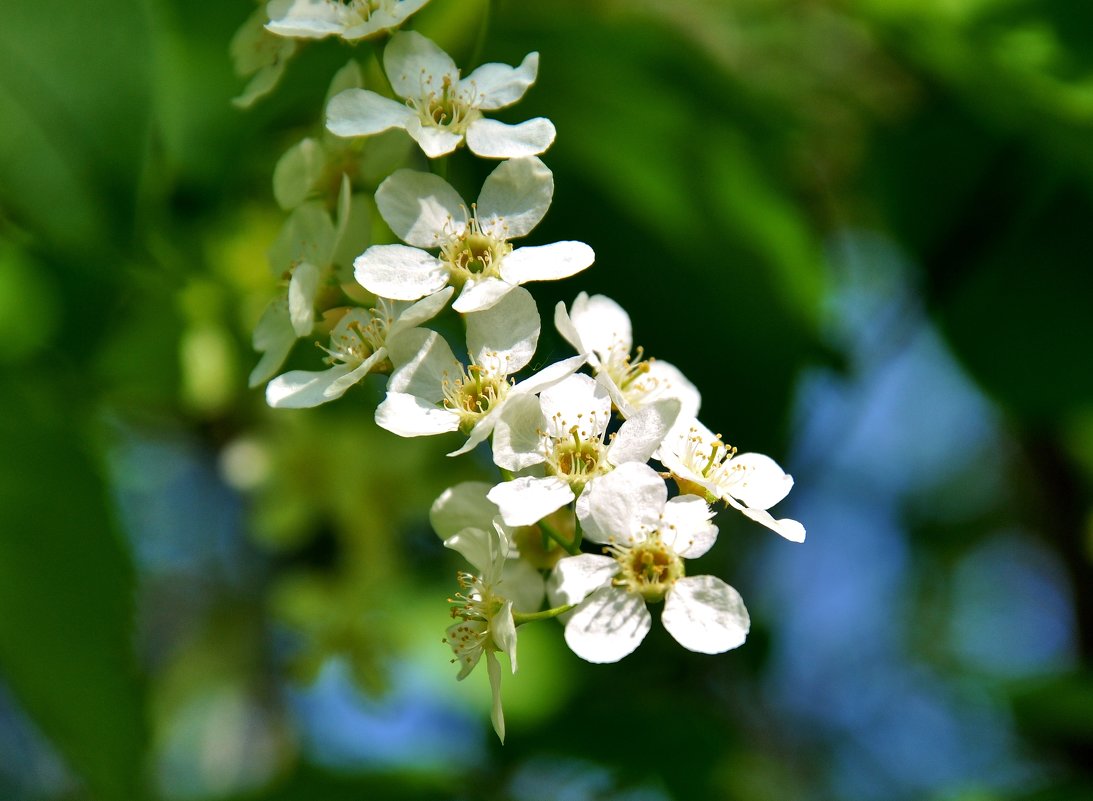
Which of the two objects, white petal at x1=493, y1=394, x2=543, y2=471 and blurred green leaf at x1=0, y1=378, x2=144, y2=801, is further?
blurred green leaf at x1=0, y1=378, x2=144, y2=801

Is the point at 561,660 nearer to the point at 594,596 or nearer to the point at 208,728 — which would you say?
the point at 594,596

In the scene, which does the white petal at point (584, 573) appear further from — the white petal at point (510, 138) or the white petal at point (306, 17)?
the white petal at point (306, 17)

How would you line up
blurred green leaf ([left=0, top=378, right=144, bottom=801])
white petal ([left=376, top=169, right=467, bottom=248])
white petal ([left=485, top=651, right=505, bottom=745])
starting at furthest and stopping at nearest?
blurred green leaf ([left=0, top=378, right=144, bottom=801]), white petal ([left=376, top=169, right=467, bottom=248]), white petal ([left=485, top=651, right=505, bottom=745])

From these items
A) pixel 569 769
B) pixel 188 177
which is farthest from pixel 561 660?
pixel 188 177

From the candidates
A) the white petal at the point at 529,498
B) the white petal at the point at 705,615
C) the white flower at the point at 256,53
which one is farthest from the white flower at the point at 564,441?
the white flower at the point at 256,53

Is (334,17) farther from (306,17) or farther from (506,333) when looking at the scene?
(506,333)

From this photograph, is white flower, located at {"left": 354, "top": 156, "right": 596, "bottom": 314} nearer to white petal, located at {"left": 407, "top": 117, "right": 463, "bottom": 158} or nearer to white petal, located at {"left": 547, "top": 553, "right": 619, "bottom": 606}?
white petal, located at {"left": 407, "top": 117, "right": 463, "bottom": 158}

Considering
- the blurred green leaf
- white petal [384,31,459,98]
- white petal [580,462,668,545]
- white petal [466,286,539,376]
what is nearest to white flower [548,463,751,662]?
white petal [580,462,668,545]
